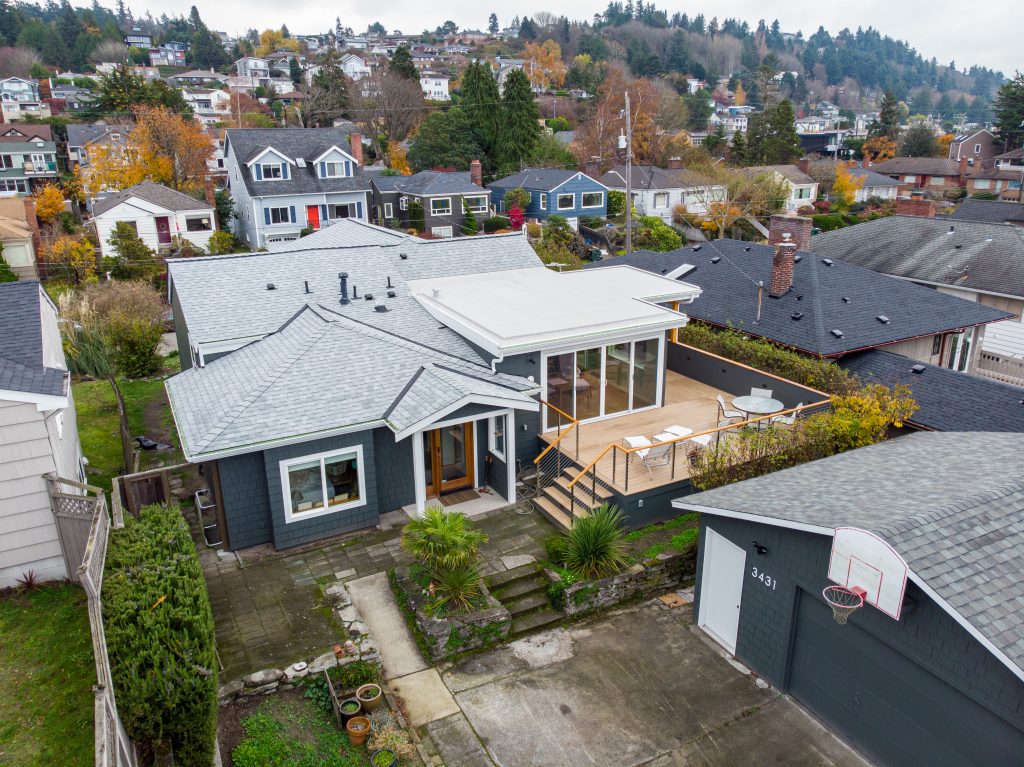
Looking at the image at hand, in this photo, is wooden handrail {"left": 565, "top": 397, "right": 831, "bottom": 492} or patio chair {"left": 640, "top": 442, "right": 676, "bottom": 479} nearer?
wooden handrail {"left": 565, "top": 397, "right": 831, "bottom": 492}

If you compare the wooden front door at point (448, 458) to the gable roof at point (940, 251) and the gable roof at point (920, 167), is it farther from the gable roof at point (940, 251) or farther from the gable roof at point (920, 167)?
the gable roof at point (920, 167)

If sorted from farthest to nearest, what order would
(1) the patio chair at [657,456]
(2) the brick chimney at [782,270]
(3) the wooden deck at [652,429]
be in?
(2) the brick chimney at [782,270]
(1) the patio chair at [657,456]
(3) the wooden deck at [652,429]

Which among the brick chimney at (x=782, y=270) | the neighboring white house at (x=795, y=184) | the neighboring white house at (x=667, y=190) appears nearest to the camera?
the brick chimney at (x=782, y=270)

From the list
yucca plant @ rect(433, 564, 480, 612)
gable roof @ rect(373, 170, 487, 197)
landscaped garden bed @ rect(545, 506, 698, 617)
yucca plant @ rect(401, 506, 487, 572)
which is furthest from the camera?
gable roof @ rect(373, 170, 487, 197)

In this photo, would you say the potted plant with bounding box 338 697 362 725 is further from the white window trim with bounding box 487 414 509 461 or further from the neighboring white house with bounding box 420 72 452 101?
the neighboring white house with bounding box 420 72 452 101

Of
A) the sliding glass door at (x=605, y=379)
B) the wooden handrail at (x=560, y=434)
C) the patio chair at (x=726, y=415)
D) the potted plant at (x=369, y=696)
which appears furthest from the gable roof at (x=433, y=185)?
the potted plant at (x=369, y=696)

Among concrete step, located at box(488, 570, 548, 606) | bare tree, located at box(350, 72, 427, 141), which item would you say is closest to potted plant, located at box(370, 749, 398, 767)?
concrete step, located at box(488, 570, 548, 606)

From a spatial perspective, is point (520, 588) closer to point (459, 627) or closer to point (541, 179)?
point (459, 627)
